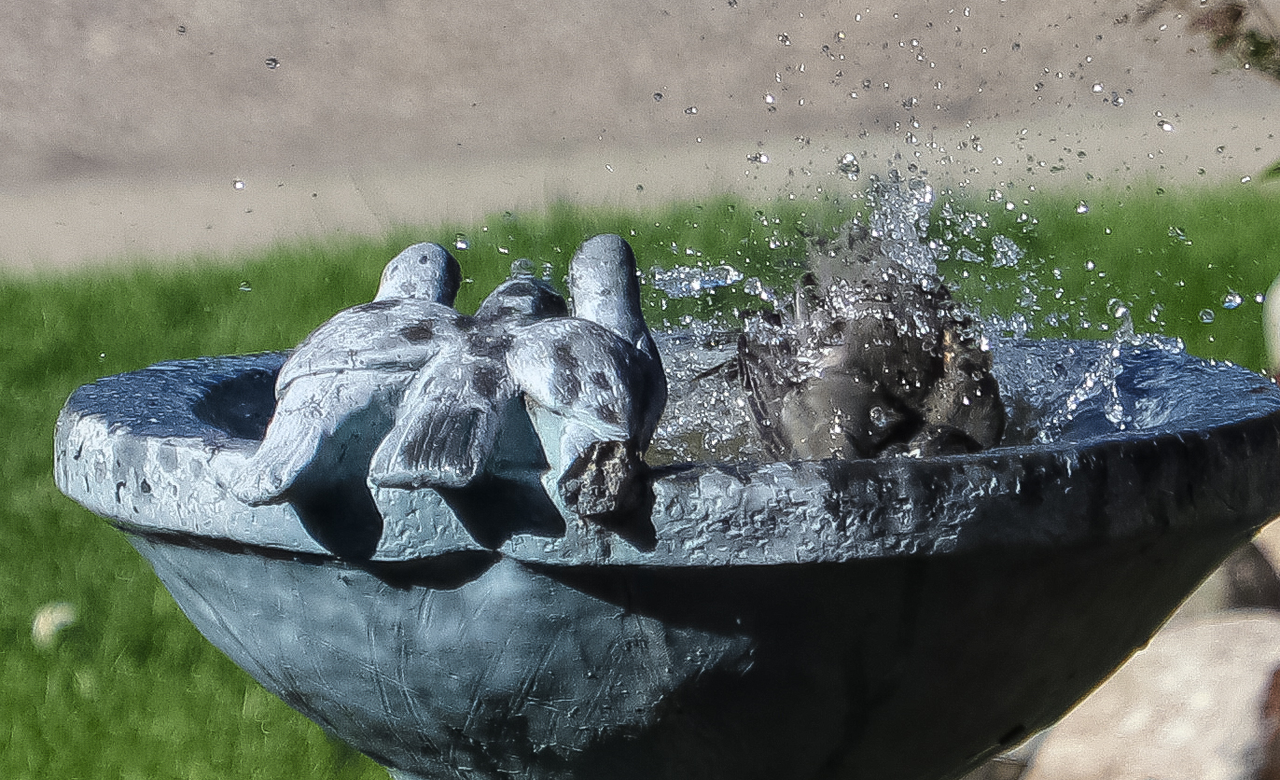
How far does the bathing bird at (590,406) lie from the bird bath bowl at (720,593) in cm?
3

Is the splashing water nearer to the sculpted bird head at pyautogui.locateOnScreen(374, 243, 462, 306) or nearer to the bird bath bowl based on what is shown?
the bird bath bowl

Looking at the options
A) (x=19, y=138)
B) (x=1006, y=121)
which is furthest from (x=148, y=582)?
(x=1006, y=121)

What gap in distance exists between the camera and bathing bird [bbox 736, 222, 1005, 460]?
1.37 metres

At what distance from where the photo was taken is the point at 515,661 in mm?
1017

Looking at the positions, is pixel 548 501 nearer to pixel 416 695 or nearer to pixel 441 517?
pixel 441 517

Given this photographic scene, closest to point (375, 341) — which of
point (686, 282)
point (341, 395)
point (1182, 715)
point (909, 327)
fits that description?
point (341, 395)

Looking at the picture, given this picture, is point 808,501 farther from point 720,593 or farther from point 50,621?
point 50,621

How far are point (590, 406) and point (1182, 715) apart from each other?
1.47m

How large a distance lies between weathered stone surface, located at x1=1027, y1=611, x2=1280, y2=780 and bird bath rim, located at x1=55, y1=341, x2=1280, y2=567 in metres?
0.95

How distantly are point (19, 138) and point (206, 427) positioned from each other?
6932mm

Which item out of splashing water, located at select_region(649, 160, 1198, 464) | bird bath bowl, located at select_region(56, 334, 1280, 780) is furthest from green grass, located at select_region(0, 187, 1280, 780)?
bird bath bowl, located at select_region(56, 334, 1280, 780)

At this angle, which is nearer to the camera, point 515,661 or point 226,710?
point 515,661

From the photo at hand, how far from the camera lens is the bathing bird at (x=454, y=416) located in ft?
2.95

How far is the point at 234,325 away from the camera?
4227mm
